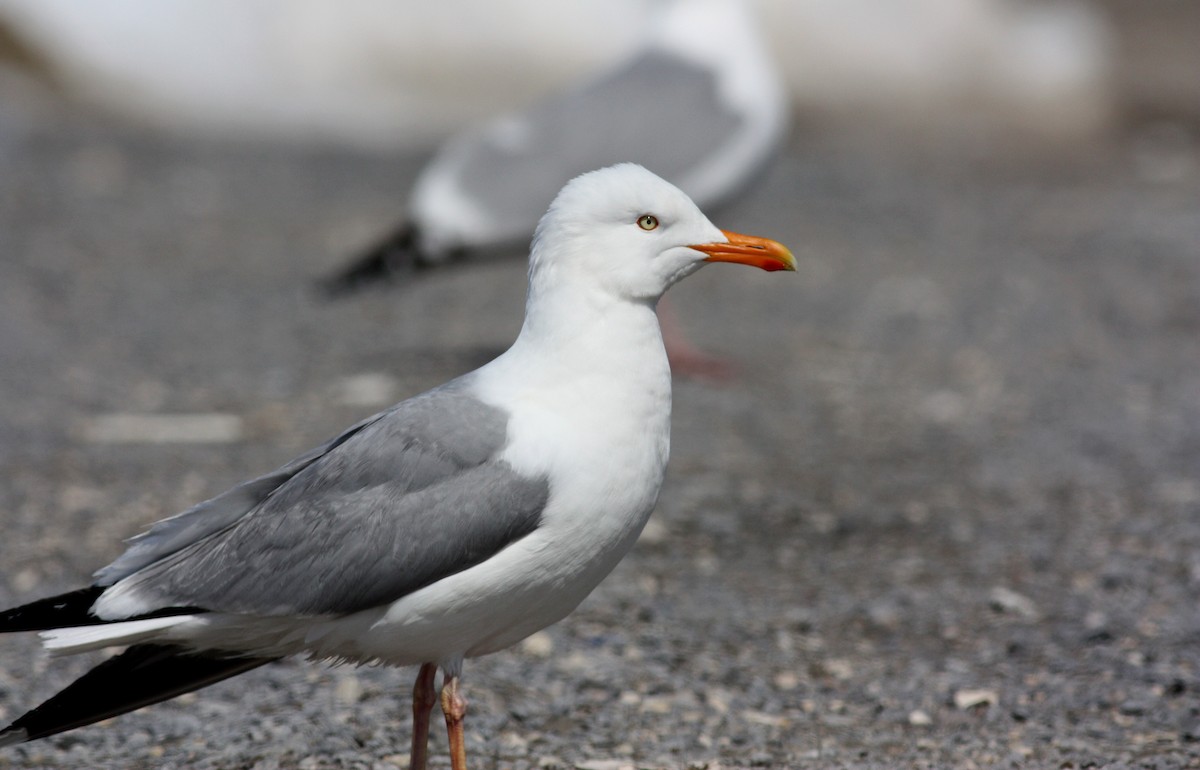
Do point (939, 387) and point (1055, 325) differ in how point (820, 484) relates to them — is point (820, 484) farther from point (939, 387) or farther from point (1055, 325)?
point (1055, 325)

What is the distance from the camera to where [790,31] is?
1697cm

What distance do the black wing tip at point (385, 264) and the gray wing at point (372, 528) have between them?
445cm

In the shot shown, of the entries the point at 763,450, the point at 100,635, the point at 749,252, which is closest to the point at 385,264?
the point at 763,450

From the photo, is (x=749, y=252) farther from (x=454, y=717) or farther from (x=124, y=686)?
(x=124, y=686)

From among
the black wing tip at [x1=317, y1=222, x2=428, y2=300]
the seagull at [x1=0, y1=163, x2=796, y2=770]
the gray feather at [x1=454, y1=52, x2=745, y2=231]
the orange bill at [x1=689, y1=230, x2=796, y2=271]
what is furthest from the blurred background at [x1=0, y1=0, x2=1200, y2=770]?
the orange bill at [x1=689, y1=230, x2=796, y2=271]

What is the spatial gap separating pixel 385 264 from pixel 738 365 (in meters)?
1.96

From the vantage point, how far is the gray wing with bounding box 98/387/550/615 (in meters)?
2.95

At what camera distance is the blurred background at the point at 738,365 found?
3979 millimetres

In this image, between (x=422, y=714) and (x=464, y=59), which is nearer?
(x=422, y=714)

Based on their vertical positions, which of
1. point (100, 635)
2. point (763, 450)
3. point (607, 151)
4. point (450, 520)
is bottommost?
→ point (100, 635)

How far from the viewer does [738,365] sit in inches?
306

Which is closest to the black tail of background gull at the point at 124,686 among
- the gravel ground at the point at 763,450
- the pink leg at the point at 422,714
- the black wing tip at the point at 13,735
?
the black wing tip at the point at 13,735

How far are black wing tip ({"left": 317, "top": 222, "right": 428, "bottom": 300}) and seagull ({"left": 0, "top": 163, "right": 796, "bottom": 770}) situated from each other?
4.33 meters

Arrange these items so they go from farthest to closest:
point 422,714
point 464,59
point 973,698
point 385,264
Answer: point 464,59
point 385,264
point 973,698
point 422,714
